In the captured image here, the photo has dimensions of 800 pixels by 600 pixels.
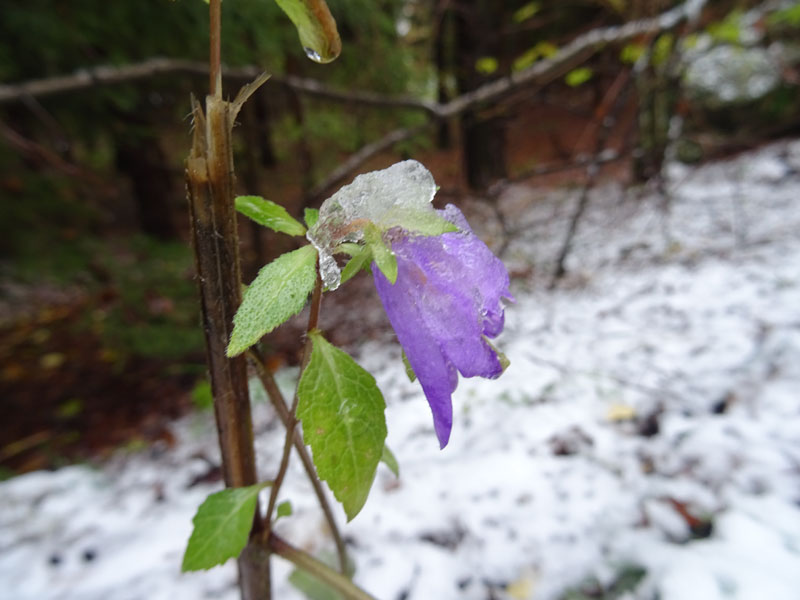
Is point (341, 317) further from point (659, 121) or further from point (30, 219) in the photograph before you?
point (659, 121)

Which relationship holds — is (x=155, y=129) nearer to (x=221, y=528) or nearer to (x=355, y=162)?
(x=355, y=162)

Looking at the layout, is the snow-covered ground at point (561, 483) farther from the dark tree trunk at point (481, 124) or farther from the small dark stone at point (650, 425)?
the dark tree trunk at point (481, 124)

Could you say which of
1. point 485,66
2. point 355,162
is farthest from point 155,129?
point 485,66

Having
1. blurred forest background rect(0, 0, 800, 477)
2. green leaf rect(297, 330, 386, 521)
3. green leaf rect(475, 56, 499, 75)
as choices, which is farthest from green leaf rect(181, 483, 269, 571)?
green leaf rect(475, 56, 499, 75)

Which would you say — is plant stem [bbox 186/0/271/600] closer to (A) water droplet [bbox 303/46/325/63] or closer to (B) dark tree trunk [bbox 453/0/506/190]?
(A) water droplet [bbox 303/46/325/63]

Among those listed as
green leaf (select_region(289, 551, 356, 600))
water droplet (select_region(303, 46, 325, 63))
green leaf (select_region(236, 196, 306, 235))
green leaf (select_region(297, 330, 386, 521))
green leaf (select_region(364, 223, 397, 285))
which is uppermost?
water droplet (select_region(303, 46, 325, 63))

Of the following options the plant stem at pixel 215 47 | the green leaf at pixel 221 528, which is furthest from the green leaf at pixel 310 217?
the green leaf at pixel 221 528

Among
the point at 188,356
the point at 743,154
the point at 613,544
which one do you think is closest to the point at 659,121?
the point at 743,154
